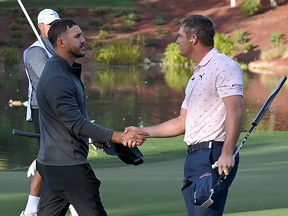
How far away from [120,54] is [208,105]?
45.6 m

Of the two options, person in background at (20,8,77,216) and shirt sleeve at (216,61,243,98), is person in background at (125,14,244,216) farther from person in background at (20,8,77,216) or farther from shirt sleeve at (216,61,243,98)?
person in background at (20,8,77,216)

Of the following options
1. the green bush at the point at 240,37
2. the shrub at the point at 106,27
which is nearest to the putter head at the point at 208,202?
the green bush at the point at 240,37

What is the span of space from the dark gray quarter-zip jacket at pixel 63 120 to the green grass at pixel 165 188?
2.34 metres

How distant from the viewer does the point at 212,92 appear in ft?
20.4

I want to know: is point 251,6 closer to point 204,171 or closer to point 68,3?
point 68,3

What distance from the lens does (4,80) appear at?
1561 inches

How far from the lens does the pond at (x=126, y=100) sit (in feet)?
67.6

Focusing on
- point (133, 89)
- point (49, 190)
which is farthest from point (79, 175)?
point (133, 89)

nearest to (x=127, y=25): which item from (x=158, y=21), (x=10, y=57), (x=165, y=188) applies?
(x=158, y=21)

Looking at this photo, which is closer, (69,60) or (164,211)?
(69,60)

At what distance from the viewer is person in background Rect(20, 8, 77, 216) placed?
316 inches

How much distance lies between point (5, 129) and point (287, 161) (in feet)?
35.4

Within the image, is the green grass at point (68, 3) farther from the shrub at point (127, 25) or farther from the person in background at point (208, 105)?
the person in background at point (208, 105)

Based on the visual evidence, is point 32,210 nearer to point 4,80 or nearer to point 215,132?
point 215,132
